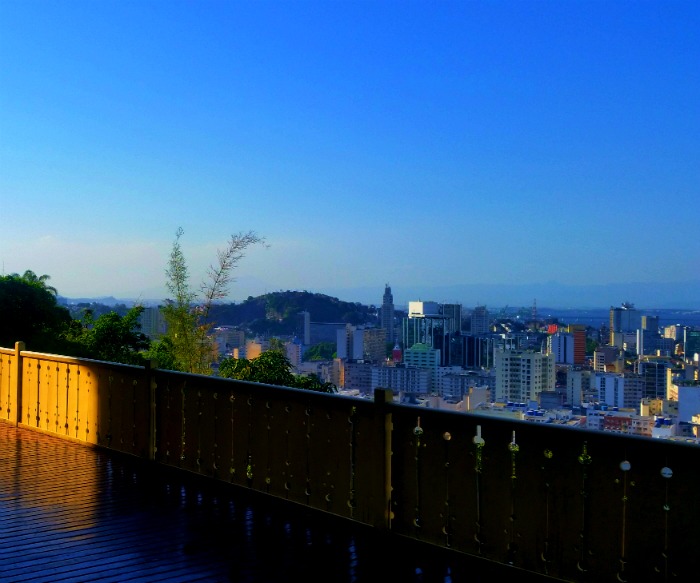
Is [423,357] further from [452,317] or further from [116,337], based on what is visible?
[116,337]

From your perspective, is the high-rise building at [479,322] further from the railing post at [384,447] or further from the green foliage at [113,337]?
the railing post at [384,447]

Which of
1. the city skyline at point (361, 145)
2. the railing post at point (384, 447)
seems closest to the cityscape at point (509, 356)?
the city skyline at point (361, 145)

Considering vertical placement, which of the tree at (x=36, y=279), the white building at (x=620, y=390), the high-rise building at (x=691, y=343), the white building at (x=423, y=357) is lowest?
the white building at (x=620, y=390)

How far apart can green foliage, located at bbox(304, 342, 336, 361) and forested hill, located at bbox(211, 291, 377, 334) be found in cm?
107

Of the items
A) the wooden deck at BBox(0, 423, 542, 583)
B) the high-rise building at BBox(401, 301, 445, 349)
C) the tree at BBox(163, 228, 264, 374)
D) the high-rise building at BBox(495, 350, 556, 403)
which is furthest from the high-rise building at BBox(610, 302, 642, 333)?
the wooden deck at BBox(0, 423, 542, 583)

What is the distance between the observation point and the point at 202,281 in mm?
15805

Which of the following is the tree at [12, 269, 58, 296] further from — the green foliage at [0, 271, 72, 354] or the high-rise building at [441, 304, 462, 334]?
the high-rise building at [441, 304, 462, 334]

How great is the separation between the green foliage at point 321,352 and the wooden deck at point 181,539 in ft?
37.0

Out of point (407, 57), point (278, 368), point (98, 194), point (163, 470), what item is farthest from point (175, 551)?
point (98, 194)

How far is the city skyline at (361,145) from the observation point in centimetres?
1819

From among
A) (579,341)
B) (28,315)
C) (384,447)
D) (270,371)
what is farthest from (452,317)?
(384,447)

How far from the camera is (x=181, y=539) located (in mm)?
4840

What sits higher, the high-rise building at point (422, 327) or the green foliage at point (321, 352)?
the high-rise building at point (422, 327)

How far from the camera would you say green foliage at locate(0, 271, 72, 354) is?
1670cm
